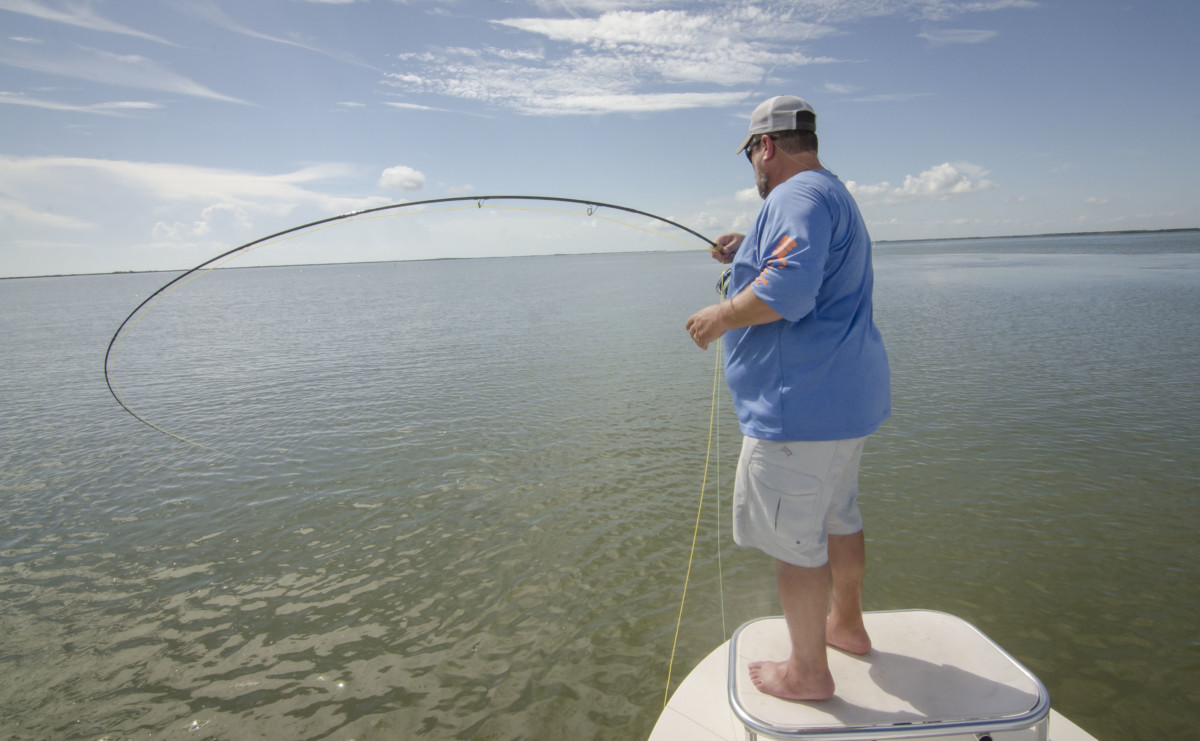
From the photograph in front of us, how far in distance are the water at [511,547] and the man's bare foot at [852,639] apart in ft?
4.24

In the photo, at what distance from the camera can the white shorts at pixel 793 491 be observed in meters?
2.39

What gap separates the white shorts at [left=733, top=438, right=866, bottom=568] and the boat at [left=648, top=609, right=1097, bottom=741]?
1.95 ft

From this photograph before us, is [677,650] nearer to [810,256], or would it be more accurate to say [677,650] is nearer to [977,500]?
[810,256]

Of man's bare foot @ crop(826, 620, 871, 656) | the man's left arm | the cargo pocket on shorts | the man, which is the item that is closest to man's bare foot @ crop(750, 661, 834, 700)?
the man

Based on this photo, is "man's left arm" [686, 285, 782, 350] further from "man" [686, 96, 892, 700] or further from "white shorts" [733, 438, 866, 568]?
"white shorts" [733, 438, 866, 568]

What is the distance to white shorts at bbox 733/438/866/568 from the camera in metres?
2.39

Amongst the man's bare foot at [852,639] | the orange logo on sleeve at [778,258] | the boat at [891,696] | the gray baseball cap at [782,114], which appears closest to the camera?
the orange logo on sleeve at [778,258]

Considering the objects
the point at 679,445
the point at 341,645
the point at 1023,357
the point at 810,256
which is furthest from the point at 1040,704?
the point at 1023,357

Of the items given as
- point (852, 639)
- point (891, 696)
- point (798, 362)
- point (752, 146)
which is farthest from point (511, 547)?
point (752, 146)

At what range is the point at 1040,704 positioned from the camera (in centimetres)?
231

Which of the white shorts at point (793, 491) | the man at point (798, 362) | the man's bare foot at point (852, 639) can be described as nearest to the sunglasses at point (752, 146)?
the man at point (798, 362)

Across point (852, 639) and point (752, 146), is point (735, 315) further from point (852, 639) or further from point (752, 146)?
point (852, 639)

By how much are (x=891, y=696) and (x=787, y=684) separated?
42 centimetres

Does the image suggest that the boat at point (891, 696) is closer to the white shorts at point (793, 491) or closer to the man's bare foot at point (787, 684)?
the man's bare foot at point (787, 684)
